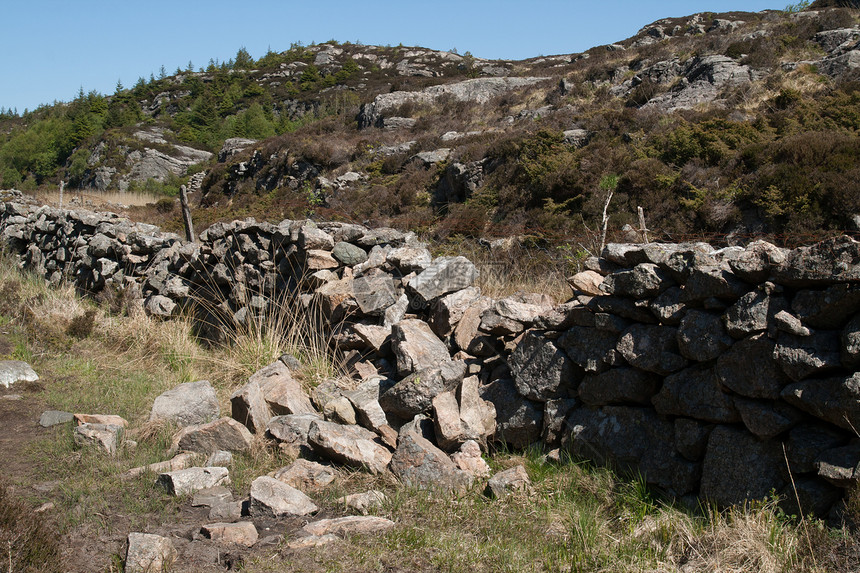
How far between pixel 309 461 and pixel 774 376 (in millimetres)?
3274

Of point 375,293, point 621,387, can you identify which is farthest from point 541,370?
point 375,293

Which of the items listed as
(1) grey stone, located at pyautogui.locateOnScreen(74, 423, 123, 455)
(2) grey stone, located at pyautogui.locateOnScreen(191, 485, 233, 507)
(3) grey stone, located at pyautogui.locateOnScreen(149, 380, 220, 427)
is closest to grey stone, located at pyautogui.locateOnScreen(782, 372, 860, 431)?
(2) grey stone, located at pyautogui.locateOnScreen(191, 485, 233, 507)

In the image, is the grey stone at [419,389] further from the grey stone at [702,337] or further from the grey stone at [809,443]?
the grey stone at [809,443]

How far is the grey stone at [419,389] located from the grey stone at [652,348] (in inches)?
57.6

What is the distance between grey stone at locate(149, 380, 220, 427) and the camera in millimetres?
5629

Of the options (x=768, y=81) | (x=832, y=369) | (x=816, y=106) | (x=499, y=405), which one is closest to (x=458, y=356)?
(x=499, y=405)

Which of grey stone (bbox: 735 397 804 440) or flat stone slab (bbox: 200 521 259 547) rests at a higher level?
grey stone (bbox: 735 397 804 440)

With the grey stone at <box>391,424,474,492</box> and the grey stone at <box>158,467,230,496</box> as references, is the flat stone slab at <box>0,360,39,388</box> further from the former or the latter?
the grey stone at <box>391,424,474,492</box>

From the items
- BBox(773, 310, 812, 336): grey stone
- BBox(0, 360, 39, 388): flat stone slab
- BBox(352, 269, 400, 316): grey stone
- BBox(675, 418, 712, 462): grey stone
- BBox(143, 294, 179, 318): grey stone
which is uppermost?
BBox(773, 310, 812, 336): grey stone

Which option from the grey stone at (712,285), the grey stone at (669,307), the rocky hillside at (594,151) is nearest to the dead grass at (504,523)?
the grey stone at (669,307)

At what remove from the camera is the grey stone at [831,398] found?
304cm

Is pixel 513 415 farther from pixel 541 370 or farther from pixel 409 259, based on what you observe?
pixel 409 259

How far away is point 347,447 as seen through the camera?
4586mm

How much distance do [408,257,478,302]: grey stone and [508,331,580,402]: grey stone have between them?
50.5 inches
